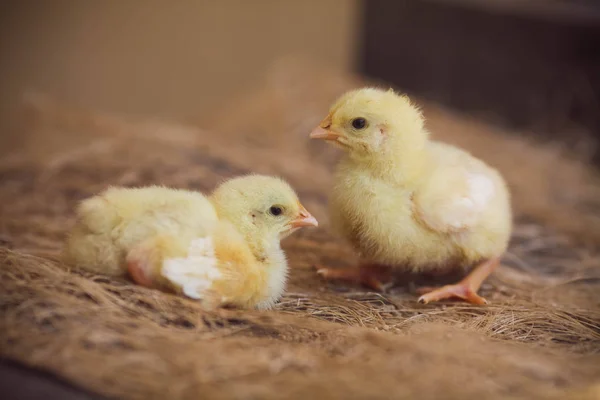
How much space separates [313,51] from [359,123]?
10.6 ft

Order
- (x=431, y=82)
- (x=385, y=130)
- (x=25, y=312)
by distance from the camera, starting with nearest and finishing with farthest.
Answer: (x=25, y=312), (x=385, y=130), (x=431, y=82)

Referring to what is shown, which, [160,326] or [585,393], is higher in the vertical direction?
[160,326]

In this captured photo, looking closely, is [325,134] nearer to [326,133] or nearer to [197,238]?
[326,133]

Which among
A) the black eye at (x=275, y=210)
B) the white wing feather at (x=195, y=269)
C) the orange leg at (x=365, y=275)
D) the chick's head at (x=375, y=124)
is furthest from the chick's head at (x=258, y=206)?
the orange leg at (x=365, y=275)

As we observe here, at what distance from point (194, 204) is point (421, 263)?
0.59 meters

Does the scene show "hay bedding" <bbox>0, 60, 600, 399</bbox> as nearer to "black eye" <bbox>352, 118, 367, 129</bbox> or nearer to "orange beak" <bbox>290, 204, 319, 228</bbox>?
"orange beak" <bbox>290, 204, 319, 228</bbox>

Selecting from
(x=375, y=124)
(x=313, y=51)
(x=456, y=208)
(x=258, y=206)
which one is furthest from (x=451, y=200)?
(x=313, y=51)

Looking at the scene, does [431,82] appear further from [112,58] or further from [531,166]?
[112,58]

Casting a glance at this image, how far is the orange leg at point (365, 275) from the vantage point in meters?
1.85

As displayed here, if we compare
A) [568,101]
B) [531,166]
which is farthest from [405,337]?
[568,101]

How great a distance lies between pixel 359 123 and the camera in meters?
1.65

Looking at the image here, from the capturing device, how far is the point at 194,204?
58.8 inches

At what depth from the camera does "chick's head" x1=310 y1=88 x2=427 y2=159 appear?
164 cm

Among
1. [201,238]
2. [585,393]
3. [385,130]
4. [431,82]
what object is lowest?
[585,393]
